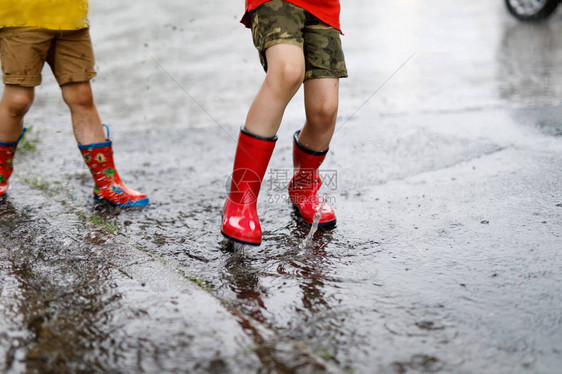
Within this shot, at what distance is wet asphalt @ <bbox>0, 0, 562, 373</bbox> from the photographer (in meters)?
1.51

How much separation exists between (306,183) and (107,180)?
0.91m

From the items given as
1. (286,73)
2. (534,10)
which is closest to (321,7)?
(286,73)

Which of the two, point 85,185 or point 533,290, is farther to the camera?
point 85,185

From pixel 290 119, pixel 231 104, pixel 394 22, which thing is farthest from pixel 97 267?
pixel 394 22

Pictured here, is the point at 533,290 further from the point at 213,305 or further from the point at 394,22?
the point at 394,22

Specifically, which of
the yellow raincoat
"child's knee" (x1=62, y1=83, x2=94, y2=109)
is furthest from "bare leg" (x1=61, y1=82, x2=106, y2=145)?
the yellow raincoat

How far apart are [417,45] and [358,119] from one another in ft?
8.80

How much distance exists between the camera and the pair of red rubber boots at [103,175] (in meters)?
2.68

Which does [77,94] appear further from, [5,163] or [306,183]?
[306,183]

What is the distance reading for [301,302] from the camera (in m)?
1.76

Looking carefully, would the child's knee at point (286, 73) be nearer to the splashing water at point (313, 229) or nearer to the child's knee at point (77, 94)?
the splashing water at point (313, 229)

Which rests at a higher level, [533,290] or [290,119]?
[533,290]

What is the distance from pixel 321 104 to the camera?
2.32 meters

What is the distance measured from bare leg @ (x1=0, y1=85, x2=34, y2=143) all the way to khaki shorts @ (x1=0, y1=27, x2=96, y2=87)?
0.15ft
